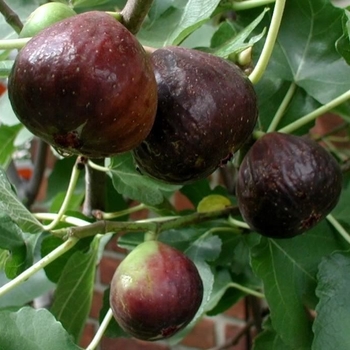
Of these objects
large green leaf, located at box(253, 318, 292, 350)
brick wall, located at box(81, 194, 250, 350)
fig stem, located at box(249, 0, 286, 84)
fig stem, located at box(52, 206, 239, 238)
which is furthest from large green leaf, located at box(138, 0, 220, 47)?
→ brick wall, located at box(81, 194, 250, 350)

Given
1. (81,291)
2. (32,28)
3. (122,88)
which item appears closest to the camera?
(122,88)

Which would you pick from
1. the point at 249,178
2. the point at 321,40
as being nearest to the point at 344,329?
the point at 249,178

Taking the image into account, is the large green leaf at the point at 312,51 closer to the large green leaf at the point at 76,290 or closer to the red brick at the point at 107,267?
the large green leaf at the point at 76,290

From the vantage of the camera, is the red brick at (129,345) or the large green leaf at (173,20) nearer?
the large green leaf at (173,20)

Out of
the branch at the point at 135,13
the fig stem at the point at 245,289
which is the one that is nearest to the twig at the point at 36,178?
the fig stem at the point at 245,289

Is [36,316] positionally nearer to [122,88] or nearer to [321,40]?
[122,88]

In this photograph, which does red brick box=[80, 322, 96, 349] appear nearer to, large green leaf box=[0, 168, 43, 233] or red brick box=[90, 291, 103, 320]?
red brick box=[90, 291, 103, 320]
